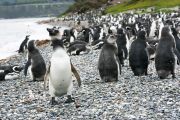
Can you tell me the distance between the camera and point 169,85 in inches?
480

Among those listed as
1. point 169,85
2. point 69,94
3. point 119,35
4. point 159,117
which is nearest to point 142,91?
point 169,85

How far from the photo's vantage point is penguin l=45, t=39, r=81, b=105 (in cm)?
1099

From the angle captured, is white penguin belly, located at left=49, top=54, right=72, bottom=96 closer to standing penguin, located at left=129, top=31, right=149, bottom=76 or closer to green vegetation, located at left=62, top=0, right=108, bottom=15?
standing penguin, located at left=129, top=31, right=149, bottom=76

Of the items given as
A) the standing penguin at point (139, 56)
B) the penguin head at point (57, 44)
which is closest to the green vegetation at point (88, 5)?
the standing penguin at point (139, 56)

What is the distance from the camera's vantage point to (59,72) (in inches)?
435

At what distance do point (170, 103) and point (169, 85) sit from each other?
7.48 ft

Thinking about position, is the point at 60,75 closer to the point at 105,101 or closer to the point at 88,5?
the point at 105,101

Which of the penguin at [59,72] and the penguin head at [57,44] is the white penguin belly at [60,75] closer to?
the penguin at [59,72]

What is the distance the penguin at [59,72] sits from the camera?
11.0 metres

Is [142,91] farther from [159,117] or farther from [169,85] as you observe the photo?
[159,117]

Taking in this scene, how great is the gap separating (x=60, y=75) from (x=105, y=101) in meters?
1.16

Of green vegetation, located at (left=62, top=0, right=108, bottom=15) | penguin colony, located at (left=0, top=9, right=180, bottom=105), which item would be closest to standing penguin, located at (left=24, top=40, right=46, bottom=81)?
penguin colony, located at (left=0, top=9, right=180, bottom=105)

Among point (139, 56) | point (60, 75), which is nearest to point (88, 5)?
point (139, 56)

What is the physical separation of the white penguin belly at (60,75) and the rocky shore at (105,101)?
15.8 inches
